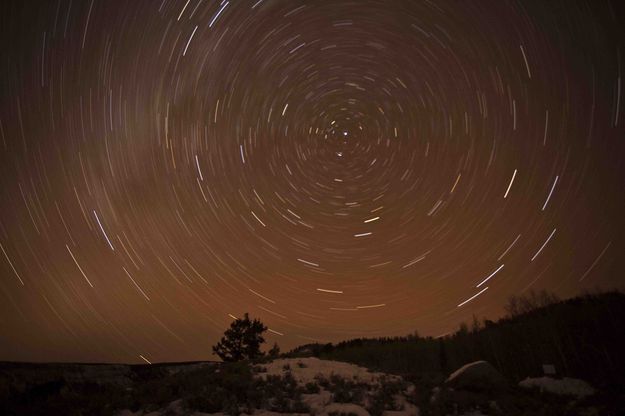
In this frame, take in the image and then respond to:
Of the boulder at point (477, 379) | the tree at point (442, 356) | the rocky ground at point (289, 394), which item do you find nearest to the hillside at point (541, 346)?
the tree at point (442, 356)

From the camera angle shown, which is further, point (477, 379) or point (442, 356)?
point (442, 356)

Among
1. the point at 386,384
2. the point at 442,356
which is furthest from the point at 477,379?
the point at 442,356

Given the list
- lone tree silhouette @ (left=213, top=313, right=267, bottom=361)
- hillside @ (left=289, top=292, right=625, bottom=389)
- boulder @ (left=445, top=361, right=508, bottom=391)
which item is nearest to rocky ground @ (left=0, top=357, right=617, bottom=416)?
boulder @ (left=445, top=361, right=508, bottom=391)

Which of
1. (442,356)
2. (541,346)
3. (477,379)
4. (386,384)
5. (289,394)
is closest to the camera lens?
(289,394)

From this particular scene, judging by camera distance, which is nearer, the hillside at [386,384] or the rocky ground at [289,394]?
the rocky ground at [289,394]

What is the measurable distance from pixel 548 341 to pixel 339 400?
56.6 feet

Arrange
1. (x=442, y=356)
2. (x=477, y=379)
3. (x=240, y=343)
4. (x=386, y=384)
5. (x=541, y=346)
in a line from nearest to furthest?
(x=386, y=384) < (x=477, y=379) < (x=541, y=346) < (x=442, y=356) < (x=240, y=343)

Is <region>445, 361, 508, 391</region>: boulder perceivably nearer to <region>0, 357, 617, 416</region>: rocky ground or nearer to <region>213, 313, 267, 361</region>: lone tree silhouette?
<region>0, 357, 617, 416</region>: rocky ground

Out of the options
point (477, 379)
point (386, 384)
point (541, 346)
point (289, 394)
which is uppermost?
point (541, 346)

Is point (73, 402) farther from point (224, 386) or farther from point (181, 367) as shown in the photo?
point (181, 367)

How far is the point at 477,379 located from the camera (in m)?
16.8

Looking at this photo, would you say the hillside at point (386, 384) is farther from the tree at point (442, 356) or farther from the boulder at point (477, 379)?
the tree at point (442, 356)

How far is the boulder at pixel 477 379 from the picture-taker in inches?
647

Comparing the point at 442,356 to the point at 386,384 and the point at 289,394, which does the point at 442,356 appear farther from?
the point at 289,394
